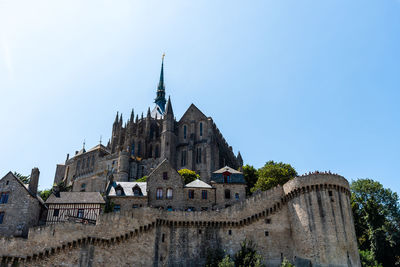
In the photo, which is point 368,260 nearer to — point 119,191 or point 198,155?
point 119,191

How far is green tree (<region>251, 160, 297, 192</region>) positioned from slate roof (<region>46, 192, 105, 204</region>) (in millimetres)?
23307

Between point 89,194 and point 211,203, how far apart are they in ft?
49.9

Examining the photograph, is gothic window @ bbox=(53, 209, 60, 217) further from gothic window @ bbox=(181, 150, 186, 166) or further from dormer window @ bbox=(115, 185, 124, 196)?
gothic window @ bbox=(181, 150, 186, 166)

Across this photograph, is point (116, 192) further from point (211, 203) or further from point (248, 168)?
point (248, 168)

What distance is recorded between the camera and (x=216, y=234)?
136ft

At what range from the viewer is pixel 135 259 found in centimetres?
3744

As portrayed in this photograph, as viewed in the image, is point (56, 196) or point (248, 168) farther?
point (248, 168)

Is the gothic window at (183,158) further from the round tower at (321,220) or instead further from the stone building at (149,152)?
the round tower at (321,220)

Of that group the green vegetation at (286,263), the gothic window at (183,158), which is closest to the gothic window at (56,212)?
the green vegetation at (286,263)

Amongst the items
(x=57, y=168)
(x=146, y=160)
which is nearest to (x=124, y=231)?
(x=146, y=160)

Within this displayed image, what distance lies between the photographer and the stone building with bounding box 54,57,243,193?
79.8 meters

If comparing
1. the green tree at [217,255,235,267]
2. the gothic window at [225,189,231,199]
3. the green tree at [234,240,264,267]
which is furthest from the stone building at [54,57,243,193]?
the green tree at [217,255,235,267]

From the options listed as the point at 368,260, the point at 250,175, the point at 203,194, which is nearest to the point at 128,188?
the point at 203,194

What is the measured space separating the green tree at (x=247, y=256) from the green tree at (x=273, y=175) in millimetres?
15331
